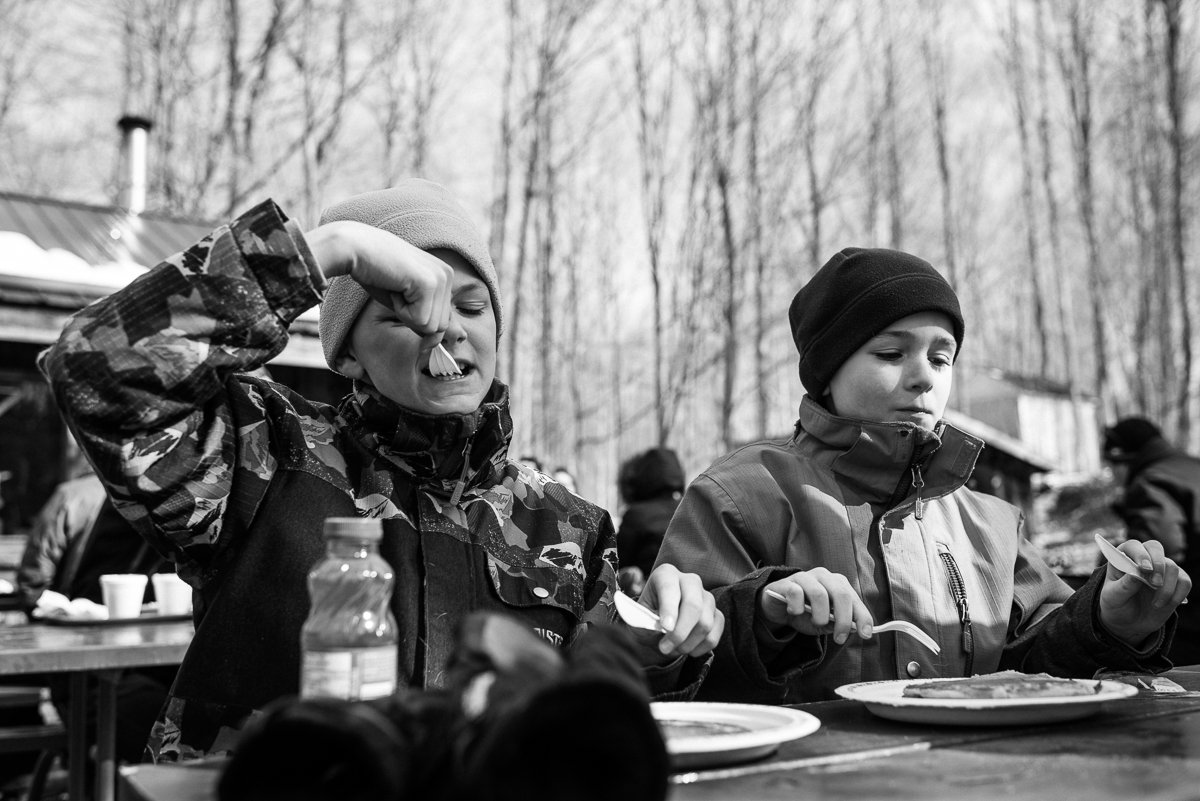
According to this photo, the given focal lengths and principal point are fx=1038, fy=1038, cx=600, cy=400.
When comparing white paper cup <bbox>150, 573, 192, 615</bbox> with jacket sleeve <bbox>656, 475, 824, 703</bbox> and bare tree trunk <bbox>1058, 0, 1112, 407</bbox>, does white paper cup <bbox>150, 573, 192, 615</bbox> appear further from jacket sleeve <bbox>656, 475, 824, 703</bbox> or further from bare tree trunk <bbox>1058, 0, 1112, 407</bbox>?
bare tree trunk <bbox>1058, 0, 1112, 407</bbox>

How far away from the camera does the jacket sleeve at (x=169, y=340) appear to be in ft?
3.96

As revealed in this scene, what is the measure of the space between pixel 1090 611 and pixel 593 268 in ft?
38.5

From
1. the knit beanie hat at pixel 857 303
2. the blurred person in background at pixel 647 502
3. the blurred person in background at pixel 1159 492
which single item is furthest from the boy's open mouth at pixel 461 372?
the blurred person in background at pixel 1159 492

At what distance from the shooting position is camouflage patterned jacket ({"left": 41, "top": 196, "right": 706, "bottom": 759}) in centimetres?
124

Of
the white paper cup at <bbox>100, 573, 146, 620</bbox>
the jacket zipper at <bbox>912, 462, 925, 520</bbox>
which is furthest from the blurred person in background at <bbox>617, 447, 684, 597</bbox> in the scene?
the jacket zipper at <bbox>912, 462, 925, 520</bbox>

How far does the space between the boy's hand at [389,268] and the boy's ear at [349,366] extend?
0.33 m

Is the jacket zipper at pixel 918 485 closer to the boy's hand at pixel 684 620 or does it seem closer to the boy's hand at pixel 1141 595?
the boy's hand at pixel 1141 595

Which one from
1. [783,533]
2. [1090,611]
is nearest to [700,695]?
[783,533]

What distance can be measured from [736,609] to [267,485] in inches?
28.8

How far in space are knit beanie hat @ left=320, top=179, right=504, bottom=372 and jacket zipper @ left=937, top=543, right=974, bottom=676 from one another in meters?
0.96

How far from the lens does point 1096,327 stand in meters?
16.5

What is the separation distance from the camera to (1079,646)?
5.86 feet

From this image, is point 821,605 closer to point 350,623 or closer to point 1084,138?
point 350,623

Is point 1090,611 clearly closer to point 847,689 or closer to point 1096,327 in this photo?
point 847,689
